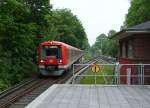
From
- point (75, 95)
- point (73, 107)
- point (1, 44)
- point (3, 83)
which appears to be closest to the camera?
point (73, 107)

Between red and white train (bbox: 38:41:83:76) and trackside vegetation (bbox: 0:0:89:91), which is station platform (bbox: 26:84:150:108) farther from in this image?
red and white train (bbox: 38:41:83:76)

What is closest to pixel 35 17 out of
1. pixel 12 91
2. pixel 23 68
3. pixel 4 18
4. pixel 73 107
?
pixel 23 68

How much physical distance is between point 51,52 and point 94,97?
65.8 ft

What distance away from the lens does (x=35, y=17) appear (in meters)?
44.5

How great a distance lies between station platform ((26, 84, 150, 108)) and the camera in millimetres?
14062

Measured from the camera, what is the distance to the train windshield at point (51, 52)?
35.5 meters

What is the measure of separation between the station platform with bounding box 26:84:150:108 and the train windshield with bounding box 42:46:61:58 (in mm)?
15567

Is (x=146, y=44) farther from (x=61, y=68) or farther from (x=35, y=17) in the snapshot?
(x=35, y=17)

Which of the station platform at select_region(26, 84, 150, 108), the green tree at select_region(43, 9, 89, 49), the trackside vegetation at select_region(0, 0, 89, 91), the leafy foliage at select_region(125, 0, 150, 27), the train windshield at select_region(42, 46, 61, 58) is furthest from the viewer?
the green tree at select_region(43, 9, 89, 49)

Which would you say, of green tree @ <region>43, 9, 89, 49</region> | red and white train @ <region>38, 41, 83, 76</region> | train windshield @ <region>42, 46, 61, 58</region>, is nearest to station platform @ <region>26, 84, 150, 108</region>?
red and white train @ <region>38, 41, 83, 76</region>

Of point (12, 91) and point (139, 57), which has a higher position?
point (139, 57)

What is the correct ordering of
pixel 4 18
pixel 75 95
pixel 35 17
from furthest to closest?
pixel 35 17, pixel 4 18, pixel 75 95

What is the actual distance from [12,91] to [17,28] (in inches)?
414

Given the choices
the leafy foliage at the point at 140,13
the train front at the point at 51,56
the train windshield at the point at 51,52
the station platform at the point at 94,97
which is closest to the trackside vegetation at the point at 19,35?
the train front at the point at 51,56
